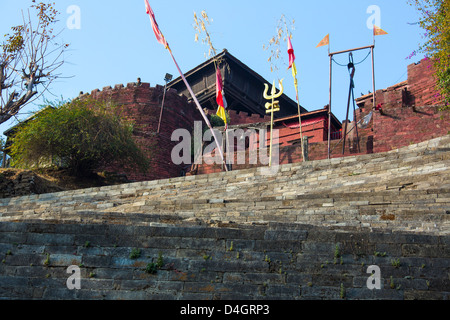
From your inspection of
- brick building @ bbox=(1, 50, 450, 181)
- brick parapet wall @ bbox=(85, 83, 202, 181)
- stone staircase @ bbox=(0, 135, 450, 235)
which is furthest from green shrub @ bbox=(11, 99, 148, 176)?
stone staircase @ bbox=(0, 135, 450, 235)

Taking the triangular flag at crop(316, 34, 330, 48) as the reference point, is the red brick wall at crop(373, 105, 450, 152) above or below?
below

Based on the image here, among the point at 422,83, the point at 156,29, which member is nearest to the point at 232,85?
the point at 156,29

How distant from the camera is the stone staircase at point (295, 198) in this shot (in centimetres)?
852

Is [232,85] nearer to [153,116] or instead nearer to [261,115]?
[261,115]

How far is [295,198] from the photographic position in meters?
10.2

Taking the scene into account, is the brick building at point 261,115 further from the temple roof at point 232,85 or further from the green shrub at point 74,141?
the green shrub at point 74,141

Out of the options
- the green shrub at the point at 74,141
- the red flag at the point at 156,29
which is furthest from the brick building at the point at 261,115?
the red flag at the point at 156,29

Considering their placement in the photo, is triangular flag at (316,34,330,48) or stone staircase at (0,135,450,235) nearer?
stone staircase at (0,135,450,235)

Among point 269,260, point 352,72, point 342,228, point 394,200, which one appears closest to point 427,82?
point 352,72

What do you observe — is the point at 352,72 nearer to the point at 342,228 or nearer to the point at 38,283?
the point at 342,228

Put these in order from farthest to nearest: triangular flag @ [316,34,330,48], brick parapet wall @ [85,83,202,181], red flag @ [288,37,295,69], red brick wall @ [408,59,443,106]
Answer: brick parapet wall @ [85,83,202,181] → red brick wall @ [408,59,443,106] → triangular flag @ [316,34,330,48] → red flag @ [288,37,295,69]

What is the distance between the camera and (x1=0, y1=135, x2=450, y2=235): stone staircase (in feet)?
28.0

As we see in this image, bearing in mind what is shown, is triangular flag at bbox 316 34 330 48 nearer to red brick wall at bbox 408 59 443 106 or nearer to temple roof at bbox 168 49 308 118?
red brick wall at bbox 408 59 443 106

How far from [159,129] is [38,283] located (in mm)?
19732
